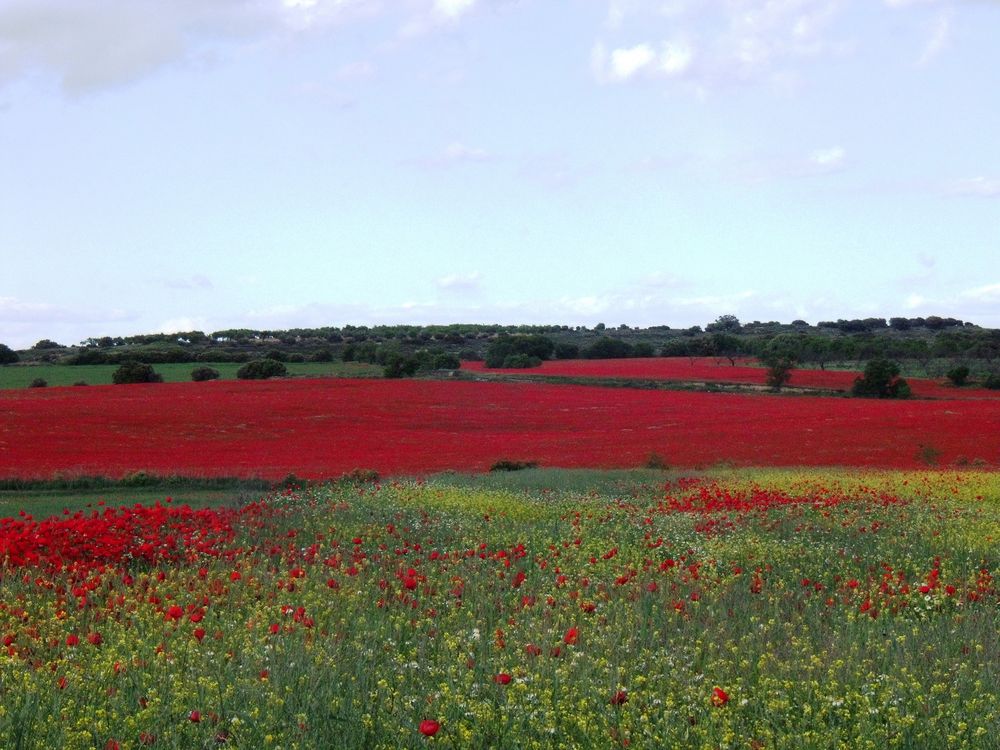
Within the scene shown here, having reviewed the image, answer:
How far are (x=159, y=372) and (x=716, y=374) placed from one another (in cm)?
3511

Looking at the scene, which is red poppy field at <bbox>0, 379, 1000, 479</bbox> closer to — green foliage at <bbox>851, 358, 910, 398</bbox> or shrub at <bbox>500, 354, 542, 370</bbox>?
green foliage at <bbox>851, 358, 910, 398</bbox>

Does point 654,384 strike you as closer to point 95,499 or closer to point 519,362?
point 519,362

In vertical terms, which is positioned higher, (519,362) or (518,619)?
(519,362)

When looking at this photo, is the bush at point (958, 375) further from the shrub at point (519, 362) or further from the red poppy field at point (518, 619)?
the red poppy field at point (518, 619)

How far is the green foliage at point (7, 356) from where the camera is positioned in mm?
75375

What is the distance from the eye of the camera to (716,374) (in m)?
61.0

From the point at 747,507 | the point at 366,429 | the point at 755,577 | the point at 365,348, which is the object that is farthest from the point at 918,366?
the point at 755,577

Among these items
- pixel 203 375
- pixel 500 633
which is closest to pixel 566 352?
pixel 203 375

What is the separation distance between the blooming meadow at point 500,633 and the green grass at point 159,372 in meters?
48.9

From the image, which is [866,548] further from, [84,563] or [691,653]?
[84,563]

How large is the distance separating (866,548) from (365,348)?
70137mm

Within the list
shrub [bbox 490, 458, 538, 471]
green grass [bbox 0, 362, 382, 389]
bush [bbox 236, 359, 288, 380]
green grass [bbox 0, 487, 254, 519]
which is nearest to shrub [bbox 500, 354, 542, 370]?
green grass [bbox 0, 362, 382, 389]

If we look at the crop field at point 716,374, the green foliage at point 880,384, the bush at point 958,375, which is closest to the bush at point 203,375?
the crop field at point 716,374

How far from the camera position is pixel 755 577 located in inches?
371
